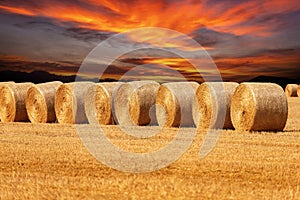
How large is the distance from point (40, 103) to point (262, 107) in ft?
30.1

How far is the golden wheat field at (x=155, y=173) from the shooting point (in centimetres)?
666

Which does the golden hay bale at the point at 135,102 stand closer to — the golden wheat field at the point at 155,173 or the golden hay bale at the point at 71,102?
the golden hay bale at the point at 71,102

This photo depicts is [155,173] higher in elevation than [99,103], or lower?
lower

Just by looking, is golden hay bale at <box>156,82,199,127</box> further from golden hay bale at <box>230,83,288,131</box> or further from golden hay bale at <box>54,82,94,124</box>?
golden hay bale at <box>54,82,94,124</box>

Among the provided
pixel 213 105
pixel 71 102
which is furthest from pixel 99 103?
pixel 213 105

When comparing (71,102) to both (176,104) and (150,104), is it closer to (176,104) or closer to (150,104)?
(150,104)

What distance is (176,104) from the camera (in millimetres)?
17047

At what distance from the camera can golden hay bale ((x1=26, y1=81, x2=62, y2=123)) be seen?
19234mm

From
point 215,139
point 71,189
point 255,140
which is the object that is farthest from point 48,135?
point 71,189

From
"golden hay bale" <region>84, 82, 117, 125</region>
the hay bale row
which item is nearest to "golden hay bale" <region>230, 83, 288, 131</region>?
the hay bale row

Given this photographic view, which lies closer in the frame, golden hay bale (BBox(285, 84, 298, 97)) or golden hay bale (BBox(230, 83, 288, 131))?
golden hay bale (BBox(230, 83, 288, 131))

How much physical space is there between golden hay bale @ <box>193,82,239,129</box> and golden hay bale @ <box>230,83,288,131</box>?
44.0 inches

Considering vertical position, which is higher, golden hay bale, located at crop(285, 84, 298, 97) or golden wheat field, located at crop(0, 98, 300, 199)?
golden hay bale, located at crop(285, 84, 298, 97)

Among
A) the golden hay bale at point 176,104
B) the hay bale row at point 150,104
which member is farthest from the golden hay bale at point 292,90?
the golden hay bale at point 176,104
